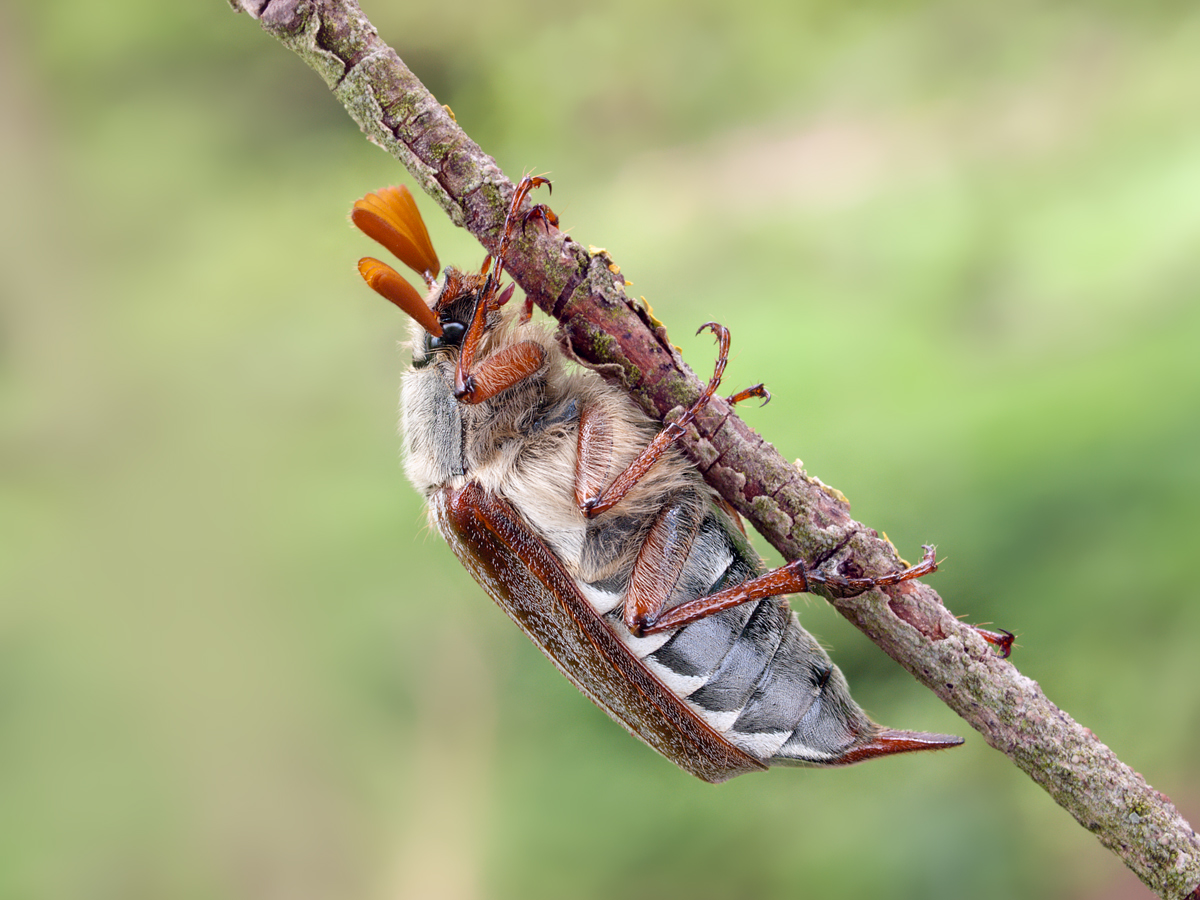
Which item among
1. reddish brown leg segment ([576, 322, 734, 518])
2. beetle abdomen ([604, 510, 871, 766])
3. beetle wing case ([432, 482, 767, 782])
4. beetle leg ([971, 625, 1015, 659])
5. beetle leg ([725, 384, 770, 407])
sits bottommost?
beetle wing case ([432, 482, 767, 782])

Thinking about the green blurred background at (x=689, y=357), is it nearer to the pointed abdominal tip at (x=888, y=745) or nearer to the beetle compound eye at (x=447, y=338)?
the pointed abdominal tip at (x=888, y=745)

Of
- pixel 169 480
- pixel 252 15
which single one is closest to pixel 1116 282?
pixel 252 15

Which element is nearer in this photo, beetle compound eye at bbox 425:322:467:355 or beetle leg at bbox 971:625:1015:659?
beetle leg at bbox 971:625:1015:659

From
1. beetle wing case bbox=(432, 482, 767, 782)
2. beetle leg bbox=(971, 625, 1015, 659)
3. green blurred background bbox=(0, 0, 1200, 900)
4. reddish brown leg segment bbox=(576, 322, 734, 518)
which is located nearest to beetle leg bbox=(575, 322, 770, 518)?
reddish brown leg segment bbox=(576, 322, 734, 518)

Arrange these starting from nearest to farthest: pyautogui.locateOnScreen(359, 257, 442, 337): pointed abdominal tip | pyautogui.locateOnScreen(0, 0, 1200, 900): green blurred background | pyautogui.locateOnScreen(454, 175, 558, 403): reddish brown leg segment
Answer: pyautogui.locateOnScreen(359, 257, 442, 337): pointed abdominal tip → pyautogui.locateOnScreen(454, 175, 558, 403): reddish brown leg segment → pyautogui.locateOnScreen(0, 0, 1200, 900): green blurred background

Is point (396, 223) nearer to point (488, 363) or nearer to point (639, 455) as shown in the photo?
point (488, 363)

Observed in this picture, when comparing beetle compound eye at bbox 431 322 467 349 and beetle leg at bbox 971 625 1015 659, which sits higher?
beetle leg at bbox 971 625 1015 659

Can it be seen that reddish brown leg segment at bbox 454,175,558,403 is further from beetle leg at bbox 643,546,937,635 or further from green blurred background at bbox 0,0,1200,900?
green blurred background at bbox 0,0,1200,900

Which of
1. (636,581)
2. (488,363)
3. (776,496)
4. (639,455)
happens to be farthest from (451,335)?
(776,496)
